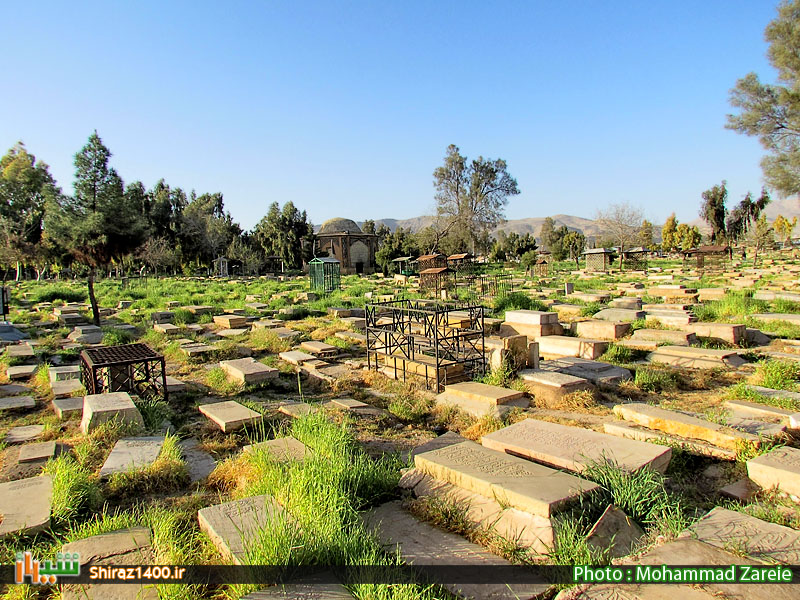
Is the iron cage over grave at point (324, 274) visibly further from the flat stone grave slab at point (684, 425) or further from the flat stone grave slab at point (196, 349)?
the flat stone grave slab at point (684, 425)

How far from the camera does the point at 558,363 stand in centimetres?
763

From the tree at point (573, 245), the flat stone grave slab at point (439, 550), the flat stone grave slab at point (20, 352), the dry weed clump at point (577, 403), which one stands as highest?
the tree at point (573, 245)

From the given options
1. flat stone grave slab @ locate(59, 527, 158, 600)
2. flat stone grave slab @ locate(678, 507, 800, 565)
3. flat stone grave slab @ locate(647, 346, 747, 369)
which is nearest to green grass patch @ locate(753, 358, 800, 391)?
flat stone grave slab @ locate(647, 346, 747, 369)

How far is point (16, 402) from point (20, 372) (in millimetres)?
1862

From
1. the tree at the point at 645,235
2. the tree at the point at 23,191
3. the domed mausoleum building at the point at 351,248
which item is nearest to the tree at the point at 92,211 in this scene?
the tree at the point at 23,191

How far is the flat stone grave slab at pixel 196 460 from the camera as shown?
4117 millimetres

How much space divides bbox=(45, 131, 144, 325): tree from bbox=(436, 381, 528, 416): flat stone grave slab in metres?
11.1

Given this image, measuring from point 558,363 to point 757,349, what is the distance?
3.59m

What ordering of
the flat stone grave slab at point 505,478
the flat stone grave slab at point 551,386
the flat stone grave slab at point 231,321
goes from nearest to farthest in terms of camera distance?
the flat stone grave slab at point 505,478, the flat stone grave slab at point 551,386, the flat stone grave slab at point 231,321

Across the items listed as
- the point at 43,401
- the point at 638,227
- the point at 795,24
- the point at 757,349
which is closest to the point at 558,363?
the point at 757,349

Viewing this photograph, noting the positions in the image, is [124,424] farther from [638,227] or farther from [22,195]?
[638,227]

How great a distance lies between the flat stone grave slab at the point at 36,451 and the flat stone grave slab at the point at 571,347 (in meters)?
6.94

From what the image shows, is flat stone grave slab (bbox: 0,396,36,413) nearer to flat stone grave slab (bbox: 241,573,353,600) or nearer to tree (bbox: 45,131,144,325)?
flat stone grave slab (bbox: 241,573,353,600)

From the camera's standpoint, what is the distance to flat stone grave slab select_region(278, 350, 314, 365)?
8609mm
